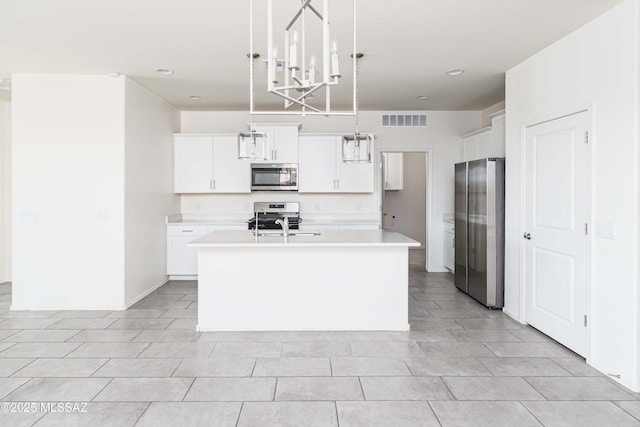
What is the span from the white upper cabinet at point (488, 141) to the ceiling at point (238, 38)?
474 mm

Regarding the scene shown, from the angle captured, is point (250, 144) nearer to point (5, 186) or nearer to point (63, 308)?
point (63, 308)

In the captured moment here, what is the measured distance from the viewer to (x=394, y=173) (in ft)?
28.5

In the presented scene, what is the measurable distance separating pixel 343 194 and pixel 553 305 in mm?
3486

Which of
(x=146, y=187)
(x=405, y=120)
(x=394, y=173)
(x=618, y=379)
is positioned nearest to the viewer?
(x=618, y=379)

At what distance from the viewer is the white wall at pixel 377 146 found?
20.5ft

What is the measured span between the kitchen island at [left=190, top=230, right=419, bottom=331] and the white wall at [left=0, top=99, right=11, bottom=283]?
3.92 meters

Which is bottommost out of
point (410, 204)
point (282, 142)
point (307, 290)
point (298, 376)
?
point (298, 376)

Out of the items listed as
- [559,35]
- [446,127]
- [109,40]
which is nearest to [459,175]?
[446,127]

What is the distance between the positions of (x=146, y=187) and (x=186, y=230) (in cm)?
101

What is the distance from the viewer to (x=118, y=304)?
14.3 ft

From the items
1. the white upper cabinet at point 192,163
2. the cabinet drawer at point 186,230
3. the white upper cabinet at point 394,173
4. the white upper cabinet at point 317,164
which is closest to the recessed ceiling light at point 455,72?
the white upper cabinet at point 317,164

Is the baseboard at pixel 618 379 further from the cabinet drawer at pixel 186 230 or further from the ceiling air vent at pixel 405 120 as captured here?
the cabinet drawer at pixel 186 230

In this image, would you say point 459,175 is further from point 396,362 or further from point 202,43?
point 202,43

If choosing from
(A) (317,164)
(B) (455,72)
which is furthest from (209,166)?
(B) (455,72)
